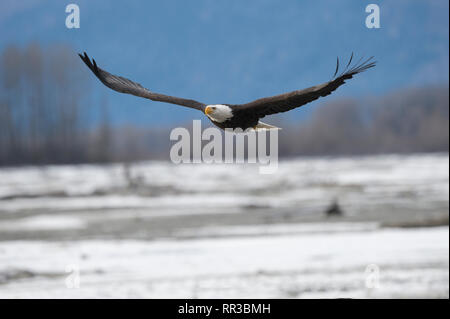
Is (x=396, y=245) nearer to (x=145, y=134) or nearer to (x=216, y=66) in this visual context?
(x=145, y=134)

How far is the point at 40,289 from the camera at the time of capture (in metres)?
9.20

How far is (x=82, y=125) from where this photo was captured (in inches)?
2336

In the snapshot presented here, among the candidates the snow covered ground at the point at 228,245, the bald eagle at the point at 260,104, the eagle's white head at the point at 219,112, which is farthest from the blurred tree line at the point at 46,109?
the eagle's white head at the point at 219,112

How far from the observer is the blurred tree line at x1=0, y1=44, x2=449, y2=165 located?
5481cm

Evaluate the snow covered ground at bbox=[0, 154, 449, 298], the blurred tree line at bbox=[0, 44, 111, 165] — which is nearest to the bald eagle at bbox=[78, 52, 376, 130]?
the snow covered ground at bbox=[0, 154, 449, 298]

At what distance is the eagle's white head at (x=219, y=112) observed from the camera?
16.0ft

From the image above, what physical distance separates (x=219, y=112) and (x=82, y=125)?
55.5 metres

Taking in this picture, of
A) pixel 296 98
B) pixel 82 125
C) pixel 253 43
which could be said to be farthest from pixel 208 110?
pixel 253 43

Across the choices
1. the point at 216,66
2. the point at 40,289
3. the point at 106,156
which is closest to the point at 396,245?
Result: the point at 40,289

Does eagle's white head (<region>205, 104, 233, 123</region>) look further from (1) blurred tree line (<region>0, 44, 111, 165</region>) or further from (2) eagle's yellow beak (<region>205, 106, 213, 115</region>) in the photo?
(1) blurred tree line (<region>0, 44, 111, 165</region>)

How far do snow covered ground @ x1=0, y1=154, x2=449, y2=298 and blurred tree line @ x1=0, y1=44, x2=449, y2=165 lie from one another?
31.7m

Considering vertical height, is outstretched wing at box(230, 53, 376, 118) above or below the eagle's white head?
above

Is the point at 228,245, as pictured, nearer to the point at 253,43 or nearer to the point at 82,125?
the point at 82,125

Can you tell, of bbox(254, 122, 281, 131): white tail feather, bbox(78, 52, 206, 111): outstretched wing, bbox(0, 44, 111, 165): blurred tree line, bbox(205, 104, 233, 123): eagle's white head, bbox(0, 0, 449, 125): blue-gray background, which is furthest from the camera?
bbox(0, 0, 449, 125): blue-gray background
